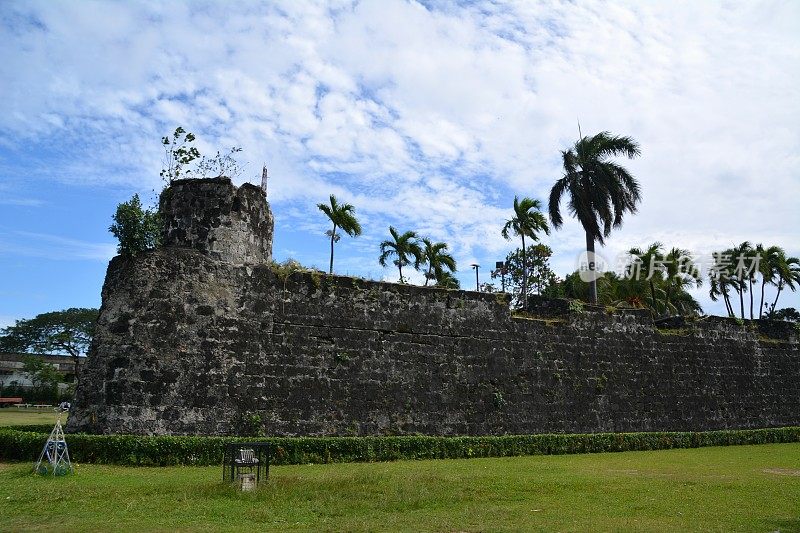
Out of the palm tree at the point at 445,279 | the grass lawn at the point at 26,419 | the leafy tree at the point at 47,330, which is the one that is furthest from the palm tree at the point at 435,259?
the leafy tree at the point at 47,330

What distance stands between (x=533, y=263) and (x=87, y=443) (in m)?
39.6

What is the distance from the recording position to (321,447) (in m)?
13.1

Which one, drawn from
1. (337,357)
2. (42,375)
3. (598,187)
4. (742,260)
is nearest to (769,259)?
(742,260)

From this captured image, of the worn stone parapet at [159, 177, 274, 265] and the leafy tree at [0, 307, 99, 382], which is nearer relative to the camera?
the worn stone parapet at [159, 177, 274, 265]

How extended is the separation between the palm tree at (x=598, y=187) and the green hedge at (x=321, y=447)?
29.5ft

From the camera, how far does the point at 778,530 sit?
6781 mm

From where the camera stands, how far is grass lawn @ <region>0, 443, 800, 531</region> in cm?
711

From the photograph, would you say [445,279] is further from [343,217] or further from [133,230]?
[133,230]

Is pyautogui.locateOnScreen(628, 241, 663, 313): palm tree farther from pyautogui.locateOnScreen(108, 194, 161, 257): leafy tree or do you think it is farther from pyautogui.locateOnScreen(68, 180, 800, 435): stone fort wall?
pyautogui.locateOnScreen(108, 194, 161, 257): leafy tree

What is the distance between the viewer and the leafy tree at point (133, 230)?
13664 millimetres

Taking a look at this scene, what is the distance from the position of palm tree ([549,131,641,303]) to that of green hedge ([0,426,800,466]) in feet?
29.5

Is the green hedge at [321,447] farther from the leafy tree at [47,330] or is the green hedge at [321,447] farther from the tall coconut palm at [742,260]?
the leafy tree at [47,330]

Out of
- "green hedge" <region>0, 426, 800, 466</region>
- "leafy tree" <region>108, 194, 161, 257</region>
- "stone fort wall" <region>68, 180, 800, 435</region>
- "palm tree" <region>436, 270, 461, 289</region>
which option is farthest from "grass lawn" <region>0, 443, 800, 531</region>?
"palm tree" <region>436, 270, 461, 289</region>

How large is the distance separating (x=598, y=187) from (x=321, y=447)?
54.8 feet
